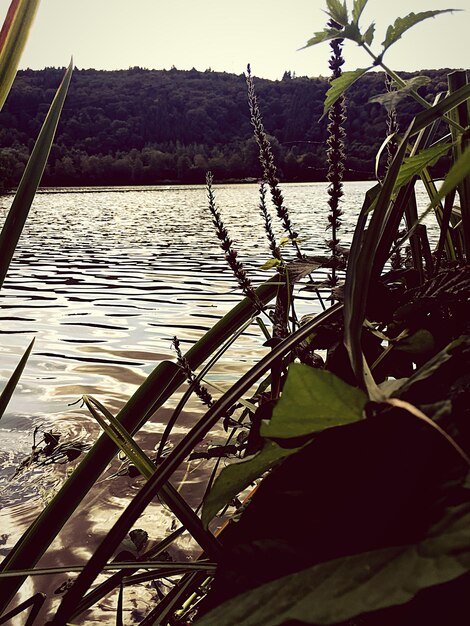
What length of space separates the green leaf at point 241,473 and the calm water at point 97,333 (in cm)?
60

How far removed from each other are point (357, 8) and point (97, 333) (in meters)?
4.65

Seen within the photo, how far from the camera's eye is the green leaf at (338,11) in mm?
657

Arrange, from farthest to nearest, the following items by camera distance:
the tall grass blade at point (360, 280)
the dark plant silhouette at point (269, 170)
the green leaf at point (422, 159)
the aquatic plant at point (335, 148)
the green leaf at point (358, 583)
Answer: the dark plant silhouette at point (269, 170) → the aquatic plant at point (335, 148) → the green leaf at point (422, 159) → the tall grass blade at point (360, 280) → the green leaf at point (358, 583)

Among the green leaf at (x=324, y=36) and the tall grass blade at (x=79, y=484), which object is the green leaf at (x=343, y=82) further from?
the tall grass blade at (x=79, y=484)

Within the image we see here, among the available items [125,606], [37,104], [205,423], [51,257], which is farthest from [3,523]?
[37,104]

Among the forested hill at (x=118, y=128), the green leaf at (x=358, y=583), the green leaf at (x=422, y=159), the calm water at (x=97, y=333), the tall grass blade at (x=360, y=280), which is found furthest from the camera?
the forested hill at (x=118, y=128)

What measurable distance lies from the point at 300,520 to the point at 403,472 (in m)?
0.06

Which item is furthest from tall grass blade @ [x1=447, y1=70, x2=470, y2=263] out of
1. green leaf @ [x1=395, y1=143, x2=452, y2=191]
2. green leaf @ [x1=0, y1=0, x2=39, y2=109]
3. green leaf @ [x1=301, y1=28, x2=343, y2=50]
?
green leaf @ [x1=0, y1=0, x2=39, y2=109]

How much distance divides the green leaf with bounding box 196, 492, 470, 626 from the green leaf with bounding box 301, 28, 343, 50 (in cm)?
56

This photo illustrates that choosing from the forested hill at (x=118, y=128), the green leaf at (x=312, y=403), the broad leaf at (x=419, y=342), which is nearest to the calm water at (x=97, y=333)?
Result: the broad leaf at (x=419, y=342)

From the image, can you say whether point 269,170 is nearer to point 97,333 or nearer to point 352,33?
point 352,33

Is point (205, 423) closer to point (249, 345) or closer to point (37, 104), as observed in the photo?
point (249, 345)

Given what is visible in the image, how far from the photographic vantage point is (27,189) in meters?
0.80

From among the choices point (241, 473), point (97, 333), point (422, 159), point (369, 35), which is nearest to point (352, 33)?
point (369, 35)
